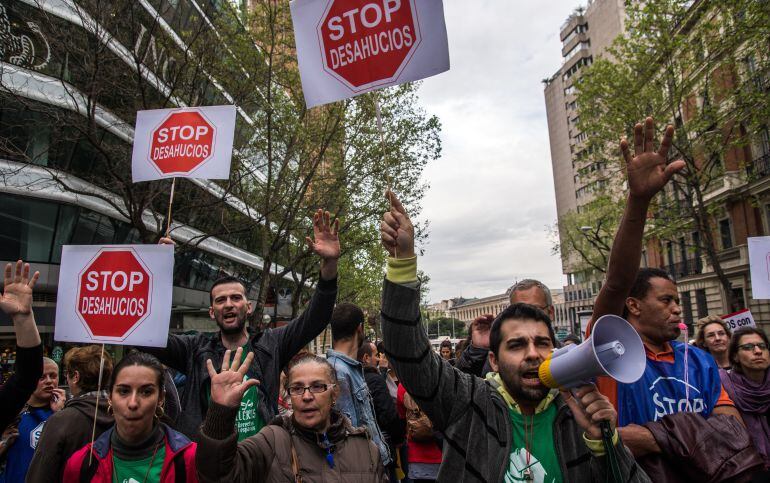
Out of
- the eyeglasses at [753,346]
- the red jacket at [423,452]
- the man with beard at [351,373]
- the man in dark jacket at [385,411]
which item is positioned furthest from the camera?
the red jacket at [423,452]

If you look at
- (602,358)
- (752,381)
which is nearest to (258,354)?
(602,358)

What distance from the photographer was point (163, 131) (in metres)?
5.01

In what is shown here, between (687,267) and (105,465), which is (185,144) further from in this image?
(687,267)

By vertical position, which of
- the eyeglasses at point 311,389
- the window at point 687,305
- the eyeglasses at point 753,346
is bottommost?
the eyeglasses at point 311,389

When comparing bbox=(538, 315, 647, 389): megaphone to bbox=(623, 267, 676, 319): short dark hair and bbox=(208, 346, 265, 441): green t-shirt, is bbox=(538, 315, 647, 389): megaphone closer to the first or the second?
bbox=(623, 267, 676, 319): short dark hair

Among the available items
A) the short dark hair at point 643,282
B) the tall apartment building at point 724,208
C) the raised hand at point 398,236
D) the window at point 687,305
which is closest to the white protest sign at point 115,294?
the raised hand at point 398,236

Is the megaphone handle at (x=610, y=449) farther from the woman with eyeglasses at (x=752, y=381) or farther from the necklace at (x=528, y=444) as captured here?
the woman with eyeglasses at (x=752, y=381)

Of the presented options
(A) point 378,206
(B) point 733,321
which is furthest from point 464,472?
(A) point 378,206

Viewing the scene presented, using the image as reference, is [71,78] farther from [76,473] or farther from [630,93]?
[630,93]

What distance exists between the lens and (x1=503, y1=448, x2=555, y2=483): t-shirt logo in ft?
6.81

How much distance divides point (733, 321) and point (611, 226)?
23873 mm

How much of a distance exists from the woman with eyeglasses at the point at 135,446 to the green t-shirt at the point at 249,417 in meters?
0.63

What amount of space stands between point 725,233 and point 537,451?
1225 inches

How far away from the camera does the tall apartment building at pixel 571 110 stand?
60781mm
